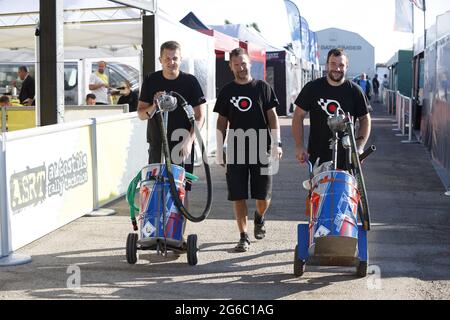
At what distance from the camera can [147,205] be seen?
6617mm

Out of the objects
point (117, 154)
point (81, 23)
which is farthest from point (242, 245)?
point (81, 23)

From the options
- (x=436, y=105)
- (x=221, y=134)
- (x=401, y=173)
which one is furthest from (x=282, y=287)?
(x=436, y=105)

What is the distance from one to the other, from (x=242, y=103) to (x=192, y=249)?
1.37m

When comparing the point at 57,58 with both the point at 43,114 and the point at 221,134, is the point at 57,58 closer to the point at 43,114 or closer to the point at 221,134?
the point at 43,114

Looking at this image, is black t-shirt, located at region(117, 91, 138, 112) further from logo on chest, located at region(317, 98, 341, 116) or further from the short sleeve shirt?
logo on chest, located at region(317, 98, 341, 116)

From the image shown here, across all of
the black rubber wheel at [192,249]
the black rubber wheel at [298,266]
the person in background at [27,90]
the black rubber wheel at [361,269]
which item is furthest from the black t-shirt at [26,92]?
the black rubber wheel at [361,269]

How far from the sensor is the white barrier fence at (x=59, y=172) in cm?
717

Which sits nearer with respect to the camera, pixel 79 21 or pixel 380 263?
pixel 380 263

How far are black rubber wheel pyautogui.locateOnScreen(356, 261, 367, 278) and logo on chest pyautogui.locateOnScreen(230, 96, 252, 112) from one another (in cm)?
177

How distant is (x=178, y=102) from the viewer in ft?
23.2

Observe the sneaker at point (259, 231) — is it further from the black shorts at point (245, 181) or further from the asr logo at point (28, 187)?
the asr logo at point (28, 187)

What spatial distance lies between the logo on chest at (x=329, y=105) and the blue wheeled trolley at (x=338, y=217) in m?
0.43
